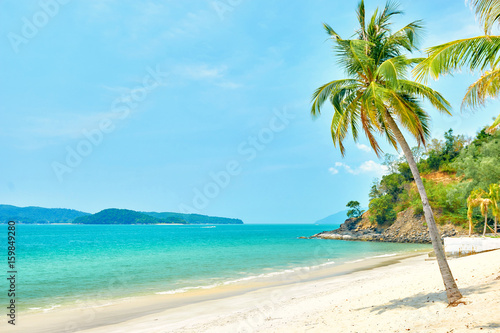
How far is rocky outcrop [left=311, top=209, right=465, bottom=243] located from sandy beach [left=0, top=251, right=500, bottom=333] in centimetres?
4496

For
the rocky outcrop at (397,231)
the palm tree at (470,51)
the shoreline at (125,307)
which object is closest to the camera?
the palm tree at (470,51)

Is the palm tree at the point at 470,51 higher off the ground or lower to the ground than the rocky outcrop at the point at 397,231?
higher

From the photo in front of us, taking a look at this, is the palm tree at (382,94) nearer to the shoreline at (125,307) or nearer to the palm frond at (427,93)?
the palm frond at (427,93)

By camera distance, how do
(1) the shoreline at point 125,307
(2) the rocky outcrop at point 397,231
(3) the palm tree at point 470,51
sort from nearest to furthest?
(3) the palm tree at point 470,51, (1) the shoreline at point 125,307, (2) the rocky outcrop at point 397,231

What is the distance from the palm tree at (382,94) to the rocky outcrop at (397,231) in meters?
48.9

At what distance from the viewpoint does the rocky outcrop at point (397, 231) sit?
2294 inches

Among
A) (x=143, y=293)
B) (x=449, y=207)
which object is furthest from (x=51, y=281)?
(x=449, y=207)

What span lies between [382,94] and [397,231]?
65.1 m

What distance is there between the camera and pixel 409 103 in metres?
9.51

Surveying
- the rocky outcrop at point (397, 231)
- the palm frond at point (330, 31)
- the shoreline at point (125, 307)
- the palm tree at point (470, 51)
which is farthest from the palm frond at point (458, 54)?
the rocky outcrop at point (397, 231)

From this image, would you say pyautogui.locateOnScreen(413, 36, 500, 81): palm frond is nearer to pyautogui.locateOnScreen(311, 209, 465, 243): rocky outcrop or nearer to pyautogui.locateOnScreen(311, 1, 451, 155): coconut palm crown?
pyautogui.locateOnScreen(311, 1, 451, 155): coconut palm crown

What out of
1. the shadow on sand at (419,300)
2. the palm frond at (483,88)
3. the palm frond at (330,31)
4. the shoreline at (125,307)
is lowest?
the shoreline at (125,307)

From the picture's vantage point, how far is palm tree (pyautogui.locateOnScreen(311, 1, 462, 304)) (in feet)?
28.3

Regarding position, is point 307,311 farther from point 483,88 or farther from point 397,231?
point 397,231
